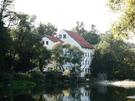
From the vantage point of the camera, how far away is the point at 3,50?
5194 cm

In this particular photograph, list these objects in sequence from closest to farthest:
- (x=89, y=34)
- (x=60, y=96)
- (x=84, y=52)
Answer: (x=60, y=96) < (x=84, y=52) < (x=89, y=34)

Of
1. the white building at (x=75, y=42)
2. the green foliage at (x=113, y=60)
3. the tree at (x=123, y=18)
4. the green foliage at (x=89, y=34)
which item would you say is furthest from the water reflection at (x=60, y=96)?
the green foliage at (x=89, y=34)

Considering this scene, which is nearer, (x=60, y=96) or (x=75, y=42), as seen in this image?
(x=60, y=96)

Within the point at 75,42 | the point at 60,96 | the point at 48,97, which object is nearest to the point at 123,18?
the point at 48,97

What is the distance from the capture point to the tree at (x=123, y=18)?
2463cm

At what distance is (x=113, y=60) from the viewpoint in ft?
293

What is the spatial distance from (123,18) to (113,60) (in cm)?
6429

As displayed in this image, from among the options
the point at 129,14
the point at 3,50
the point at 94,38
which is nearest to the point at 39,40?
the point at 3,50

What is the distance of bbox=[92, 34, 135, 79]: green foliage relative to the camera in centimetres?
8750

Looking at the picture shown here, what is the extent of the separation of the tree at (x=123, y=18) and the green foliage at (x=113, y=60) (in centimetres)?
6081

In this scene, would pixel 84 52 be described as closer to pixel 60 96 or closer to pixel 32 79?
pixel 32 79

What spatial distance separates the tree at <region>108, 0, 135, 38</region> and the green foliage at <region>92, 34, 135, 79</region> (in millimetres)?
60808

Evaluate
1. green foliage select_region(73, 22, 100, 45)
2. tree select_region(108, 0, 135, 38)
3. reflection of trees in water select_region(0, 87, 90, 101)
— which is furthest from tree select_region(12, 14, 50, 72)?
green foliage select_region(73, 22, 100, 45)

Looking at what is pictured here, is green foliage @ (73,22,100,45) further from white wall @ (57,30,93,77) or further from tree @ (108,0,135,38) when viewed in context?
tree @ (108,0,135,38)
